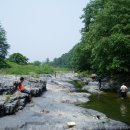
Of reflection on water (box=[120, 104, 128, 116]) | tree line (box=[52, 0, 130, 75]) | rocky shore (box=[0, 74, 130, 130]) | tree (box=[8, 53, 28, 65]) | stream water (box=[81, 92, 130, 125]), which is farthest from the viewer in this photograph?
tree (box=[8, 53, 28, 65])

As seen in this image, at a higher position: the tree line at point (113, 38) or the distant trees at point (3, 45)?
the distant trees at point (3, 45)

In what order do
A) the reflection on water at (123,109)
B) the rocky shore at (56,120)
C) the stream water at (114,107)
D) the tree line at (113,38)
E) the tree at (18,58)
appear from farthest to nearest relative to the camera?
the tree at (18,58)
the tree line at (113,38)
the reflection on water at (123,109)
the stream water at (114,107)
the rocky shore at (56,120)

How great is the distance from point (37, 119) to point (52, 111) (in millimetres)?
3658

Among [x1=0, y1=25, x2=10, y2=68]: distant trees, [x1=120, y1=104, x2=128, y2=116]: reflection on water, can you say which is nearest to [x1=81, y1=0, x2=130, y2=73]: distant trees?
[x1=120, y1=104, x2=128, y2=116]: reflection on water

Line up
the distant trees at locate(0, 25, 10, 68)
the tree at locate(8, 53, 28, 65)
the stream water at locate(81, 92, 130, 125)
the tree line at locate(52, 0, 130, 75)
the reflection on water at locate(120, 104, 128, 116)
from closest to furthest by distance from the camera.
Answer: the stream water at locate(81, 92, 130, 125), the reflection on water at locate(120, 104, 128, 116), the tree line at locate(52, 0, 130, 75), the distant trees at locate(0, 25, 10, 68), the tree at locate(8, 53, 28, 65)

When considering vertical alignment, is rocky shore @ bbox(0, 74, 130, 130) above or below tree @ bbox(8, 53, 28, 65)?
below

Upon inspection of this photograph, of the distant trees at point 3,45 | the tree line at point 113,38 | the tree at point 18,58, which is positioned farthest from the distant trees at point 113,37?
the tree at point 18,58

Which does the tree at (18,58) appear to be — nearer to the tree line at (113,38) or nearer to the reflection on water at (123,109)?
the tree line at (113,38)

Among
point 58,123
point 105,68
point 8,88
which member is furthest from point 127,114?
point 105,68

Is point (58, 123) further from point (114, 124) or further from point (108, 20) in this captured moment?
point (108, 20)

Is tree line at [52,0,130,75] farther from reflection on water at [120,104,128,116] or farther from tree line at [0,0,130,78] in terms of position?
reflection on water at [120,104,128,116]

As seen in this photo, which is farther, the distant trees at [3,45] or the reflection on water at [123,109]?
the distant trees at [3,45]

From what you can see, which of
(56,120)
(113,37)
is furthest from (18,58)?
(56,120)

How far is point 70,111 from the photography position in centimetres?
2533
